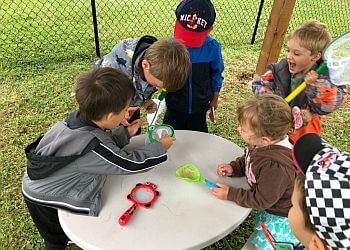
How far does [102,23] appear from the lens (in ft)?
19.6

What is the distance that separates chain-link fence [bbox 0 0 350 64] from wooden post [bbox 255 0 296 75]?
2111 millimetres

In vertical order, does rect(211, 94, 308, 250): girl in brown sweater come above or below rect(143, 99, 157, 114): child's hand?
above

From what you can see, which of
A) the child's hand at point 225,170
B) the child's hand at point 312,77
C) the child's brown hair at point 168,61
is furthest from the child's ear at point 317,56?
the child's hand at point 225,170

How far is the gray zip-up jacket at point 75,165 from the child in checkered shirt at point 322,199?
84cm

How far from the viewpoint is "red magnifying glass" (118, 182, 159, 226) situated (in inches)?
61.7

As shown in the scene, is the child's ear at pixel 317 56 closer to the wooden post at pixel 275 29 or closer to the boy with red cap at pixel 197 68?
the boy with red cap at pixel 197 68

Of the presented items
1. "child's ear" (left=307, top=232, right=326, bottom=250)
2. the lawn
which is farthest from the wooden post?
"child's ear" (left=307, top=232, right=326, bottom=250)

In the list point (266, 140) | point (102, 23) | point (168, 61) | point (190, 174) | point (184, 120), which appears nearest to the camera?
point (266, 140)

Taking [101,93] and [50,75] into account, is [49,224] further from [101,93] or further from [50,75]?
[50,75]

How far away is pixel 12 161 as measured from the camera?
9.88 feet

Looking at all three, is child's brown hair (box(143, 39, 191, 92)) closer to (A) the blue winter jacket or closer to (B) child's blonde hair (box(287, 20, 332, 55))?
(A) the blue winter jacket

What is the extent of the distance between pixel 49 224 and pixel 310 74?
65.7 inches

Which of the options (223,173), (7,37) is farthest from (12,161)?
(7,37)

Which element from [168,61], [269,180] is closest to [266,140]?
[269,180]
